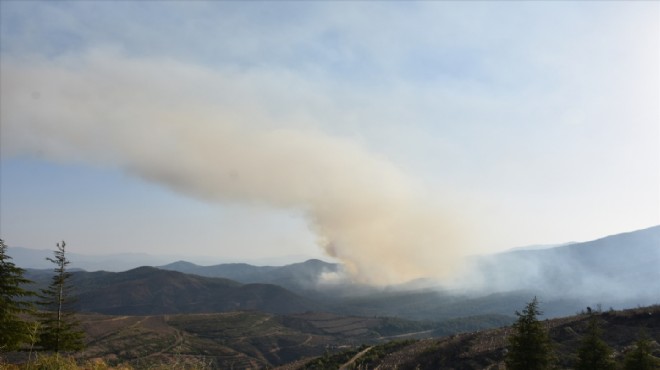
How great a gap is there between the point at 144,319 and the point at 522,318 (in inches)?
8100

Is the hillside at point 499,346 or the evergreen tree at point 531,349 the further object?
the hillside at point 499,346

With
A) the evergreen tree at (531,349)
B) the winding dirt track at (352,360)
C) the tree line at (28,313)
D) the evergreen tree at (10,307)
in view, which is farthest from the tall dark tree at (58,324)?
the winding dirt track at (352,360)

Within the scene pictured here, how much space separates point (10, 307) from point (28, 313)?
4.56m

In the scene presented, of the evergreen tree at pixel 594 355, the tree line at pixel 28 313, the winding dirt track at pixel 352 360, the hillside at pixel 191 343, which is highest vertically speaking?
the tree line at pixel 28 313

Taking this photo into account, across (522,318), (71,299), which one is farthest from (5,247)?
A: (522,318)

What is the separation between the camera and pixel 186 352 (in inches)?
5782

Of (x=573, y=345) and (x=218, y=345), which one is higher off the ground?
(x=573, y=345)

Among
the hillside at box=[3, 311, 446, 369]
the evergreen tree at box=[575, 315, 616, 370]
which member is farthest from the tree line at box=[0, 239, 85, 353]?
the hillside at box=[3, 311, 446, 369]

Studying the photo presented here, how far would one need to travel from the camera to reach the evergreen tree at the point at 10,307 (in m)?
28.8

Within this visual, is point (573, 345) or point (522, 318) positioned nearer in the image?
point (522, 318)

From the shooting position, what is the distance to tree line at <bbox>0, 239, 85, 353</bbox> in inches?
1144

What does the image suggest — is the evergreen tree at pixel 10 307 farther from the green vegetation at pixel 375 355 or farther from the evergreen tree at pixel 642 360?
the green vegetation at pixel 375 355

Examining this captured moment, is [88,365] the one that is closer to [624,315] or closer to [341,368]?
[341,368]

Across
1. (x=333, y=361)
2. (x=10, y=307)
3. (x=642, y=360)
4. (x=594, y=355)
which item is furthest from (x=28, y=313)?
(x=333, y=361)
